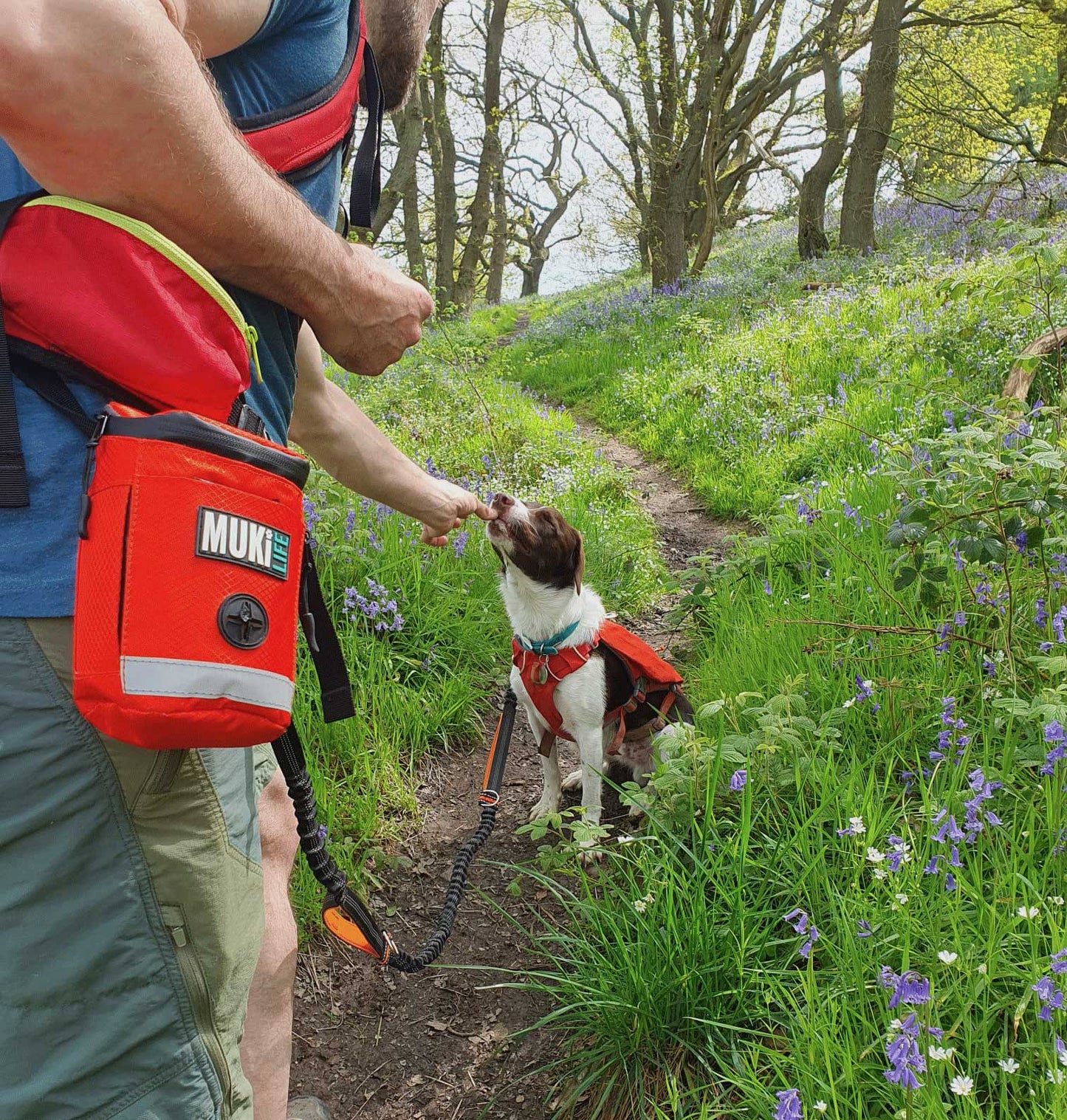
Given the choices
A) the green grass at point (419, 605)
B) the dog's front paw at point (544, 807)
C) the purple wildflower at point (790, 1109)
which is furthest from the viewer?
the dog's front paw at point (544, 807)

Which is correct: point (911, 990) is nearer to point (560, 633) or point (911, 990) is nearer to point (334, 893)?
point (334, 893)

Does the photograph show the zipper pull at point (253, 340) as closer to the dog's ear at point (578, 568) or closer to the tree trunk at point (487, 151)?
the dog's ear at point (578, 568)

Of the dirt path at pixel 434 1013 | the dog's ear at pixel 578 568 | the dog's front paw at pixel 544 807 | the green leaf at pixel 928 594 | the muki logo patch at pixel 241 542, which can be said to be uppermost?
the muki logo patch at pixel 241 542

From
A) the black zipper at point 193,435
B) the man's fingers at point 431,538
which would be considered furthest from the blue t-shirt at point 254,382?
the man's fingers at point 431,538

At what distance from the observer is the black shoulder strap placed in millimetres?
1079

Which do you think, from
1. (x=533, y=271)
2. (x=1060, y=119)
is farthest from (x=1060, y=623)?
(x=533, y=271)

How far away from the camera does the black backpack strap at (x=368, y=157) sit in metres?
1.69

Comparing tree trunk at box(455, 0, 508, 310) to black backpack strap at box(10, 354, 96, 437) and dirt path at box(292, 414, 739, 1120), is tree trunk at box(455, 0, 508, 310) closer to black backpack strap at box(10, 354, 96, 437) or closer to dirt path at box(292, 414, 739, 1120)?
dirt path at box(292, 414, 739, 1120)

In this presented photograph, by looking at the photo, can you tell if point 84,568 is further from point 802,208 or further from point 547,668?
point 802,208

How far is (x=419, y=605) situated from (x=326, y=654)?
7.80ft

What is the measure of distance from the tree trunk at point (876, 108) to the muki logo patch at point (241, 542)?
13.4 metres

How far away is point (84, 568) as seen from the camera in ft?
3.43

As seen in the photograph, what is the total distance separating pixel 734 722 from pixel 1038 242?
200 cm

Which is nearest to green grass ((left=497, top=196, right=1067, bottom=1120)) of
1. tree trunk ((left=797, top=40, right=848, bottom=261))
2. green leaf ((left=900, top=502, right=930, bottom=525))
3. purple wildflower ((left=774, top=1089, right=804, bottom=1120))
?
green leaf ((left=900, top=502, right=930, bottom=525))
